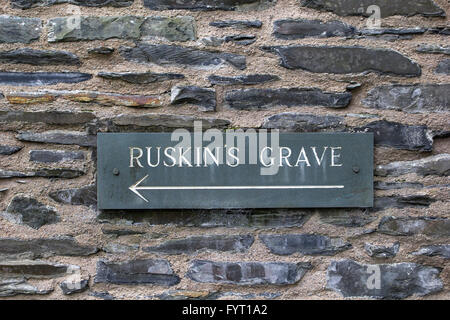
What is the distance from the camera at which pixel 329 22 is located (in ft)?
6.11

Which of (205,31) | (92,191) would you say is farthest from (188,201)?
(205,31)

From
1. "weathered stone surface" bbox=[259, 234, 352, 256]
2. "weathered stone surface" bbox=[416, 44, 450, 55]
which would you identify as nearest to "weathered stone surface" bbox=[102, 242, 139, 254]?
"weathered stone surface" bbox=[259, 234, 352, 256]

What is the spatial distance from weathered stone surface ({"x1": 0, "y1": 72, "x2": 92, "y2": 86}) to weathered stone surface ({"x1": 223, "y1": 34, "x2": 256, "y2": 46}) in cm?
54

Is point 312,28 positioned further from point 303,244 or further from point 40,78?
point 40,78

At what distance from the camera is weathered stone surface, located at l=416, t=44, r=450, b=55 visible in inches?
73.2

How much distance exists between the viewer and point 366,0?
6.10 ft

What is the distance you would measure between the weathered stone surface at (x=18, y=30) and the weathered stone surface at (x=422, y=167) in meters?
1.38

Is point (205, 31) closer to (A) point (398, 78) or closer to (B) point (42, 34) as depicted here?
(B) point (42, 34)

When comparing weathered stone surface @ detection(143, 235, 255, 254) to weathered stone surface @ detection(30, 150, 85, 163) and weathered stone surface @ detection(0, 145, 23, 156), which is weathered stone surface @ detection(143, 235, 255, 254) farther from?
weathered stone surface @ detection(0, 145, 23, 156)

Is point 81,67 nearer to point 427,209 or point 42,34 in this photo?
point 42,34

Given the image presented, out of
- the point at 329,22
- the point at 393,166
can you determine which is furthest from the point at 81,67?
the point at 393,166

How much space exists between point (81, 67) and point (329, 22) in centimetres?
94

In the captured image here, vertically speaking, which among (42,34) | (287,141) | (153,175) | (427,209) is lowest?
(427,209)

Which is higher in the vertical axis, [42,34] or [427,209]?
[42,34]
